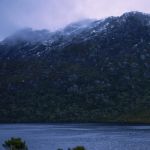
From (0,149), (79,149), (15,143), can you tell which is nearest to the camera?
(79,149)

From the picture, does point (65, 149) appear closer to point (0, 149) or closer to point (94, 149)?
point (94, 149)

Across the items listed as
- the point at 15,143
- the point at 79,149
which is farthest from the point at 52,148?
the point at 79,149

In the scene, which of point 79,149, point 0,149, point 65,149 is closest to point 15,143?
point 79,149

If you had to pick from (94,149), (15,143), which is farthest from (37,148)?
(15,143)

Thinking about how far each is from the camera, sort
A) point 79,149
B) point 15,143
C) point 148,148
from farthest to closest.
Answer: point 148,148 → point 15,143 → point 79,149

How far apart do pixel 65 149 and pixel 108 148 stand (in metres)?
9.50

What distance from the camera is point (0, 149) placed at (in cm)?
10200

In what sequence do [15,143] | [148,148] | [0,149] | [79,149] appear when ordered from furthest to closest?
1. [148,148]
2. [0,149]
3. [15,143]
4. [79,149]

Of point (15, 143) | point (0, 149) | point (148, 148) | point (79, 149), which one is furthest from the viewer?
point (148, 148)

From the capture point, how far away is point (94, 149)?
363 feet

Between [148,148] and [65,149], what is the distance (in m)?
18.1

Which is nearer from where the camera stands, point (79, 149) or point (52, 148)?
point (79, 149)

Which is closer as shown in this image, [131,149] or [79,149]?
[79,149]

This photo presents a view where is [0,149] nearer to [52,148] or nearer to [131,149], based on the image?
[52,148]
